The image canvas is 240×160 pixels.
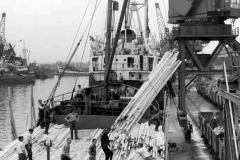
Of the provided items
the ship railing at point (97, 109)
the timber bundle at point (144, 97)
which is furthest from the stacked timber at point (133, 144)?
the ship railing at point (97, 109)

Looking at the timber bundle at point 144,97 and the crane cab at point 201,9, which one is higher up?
the crane cab at point 201,9

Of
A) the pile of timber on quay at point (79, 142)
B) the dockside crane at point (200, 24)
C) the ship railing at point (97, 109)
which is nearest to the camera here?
the pile of timber on quay at point (79, 142)

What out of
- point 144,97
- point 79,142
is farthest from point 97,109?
point 79,142

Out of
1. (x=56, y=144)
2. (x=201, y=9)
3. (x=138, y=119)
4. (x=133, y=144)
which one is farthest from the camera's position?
(x=201, y=9)

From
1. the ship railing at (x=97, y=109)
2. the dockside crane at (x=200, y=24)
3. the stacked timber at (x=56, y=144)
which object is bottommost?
the stacked timber at (x=56, y=144)

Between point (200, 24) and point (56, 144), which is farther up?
point (200, 24)

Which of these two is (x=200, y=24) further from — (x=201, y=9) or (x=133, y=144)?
(x=133, y=144)

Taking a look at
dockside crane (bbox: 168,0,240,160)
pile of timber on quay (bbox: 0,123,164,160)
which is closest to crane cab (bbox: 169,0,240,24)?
dockside crane (bbox: 168,0,240,160)

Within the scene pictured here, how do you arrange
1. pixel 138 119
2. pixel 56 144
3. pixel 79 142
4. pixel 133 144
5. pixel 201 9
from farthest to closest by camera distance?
pixel 201 9 < pixel 138 119 < pixel 79 142 < pixel 56 144 < pixel 133 144

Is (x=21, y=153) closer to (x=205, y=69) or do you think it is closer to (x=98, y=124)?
(x=98, y=124)

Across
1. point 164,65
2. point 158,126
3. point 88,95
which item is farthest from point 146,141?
point 88,95

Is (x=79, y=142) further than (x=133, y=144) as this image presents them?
Yes

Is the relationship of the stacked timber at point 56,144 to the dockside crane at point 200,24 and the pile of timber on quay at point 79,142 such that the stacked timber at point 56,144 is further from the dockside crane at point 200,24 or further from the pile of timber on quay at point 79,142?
the dockside crane at point 200,24

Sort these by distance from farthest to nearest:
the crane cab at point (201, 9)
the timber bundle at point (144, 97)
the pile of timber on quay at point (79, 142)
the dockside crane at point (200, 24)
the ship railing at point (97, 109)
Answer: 1. the dockside crane at point (200, 24)
2. the crane cab at point (201, 9)
3. the ship railing at point (97, 109)
4. the timber bundle at point (144, 97)
5. the pile of timber on quay at point (79, 142)
